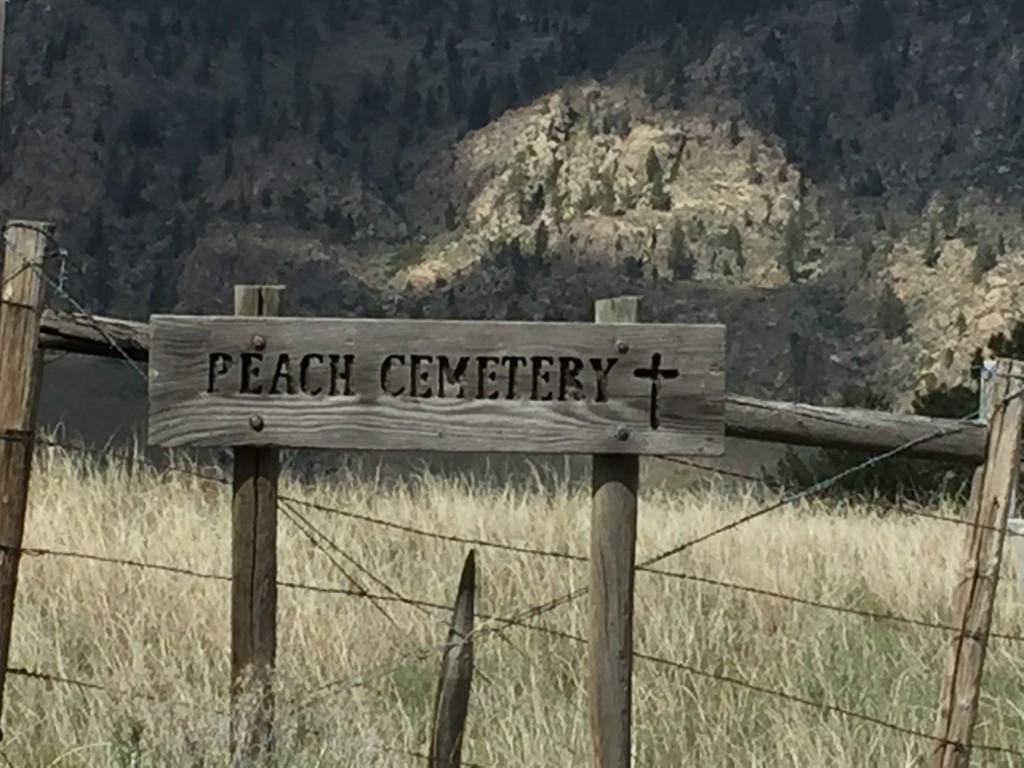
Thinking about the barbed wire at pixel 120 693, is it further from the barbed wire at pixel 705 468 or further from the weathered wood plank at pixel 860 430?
the weathered wood plank at pixel 860 430

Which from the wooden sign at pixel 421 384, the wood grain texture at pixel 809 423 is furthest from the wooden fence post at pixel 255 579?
the wood grain texture at pixel 809 423

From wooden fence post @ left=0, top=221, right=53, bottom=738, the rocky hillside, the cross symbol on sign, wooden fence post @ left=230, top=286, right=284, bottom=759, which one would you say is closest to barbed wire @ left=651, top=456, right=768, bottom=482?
the cross symbol on sign

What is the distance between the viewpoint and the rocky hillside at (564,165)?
4109cm

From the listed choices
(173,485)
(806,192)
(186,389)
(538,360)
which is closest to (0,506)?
(186,389)

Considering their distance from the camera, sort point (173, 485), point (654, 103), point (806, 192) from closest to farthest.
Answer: point (173, 485)
point (806, 192)
point (654, 103)

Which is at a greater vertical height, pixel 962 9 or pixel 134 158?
pixel 962 9

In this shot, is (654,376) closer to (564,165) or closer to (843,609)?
(843,609)

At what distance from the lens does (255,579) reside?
3883 millimetres

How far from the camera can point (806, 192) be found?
46.2 meters

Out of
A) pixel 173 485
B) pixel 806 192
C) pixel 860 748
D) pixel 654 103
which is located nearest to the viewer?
pixel 860 748

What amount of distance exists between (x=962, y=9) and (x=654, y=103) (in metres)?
10.9

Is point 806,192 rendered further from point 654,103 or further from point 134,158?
point 134,158

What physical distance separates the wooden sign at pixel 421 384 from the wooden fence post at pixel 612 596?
0.14 meters

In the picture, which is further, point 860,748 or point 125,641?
point 125,641
